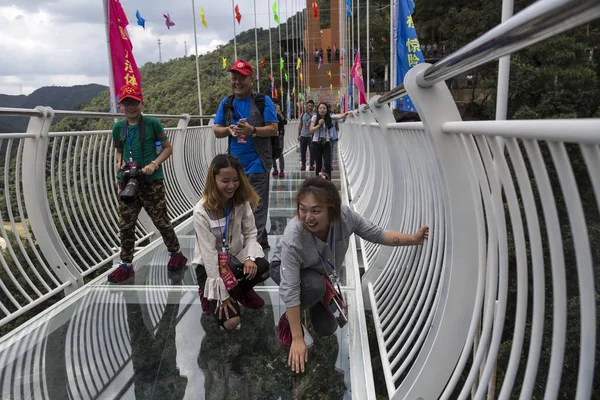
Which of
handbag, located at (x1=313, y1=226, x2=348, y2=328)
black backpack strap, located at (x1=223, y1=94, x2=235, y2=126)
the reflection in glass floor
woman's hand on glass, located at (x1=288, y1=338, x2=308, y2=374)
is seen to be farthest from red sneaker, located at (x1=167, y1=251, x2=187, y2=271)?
woman's hand on glass, located at (x1=288, y1=338, x2=308, y2=374)

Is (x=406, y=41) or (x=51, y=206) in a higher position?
(x=406, y=41)

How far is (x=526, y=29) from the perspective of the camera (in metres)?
0.89

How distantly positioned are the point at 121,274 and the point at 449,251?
2.85 m

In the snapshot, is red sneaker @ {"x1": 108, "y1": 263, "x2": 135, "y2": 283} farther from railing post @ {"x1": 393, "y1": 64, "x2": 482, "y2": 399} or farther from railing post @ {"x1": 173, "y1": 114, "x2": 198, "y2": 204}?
railing post @ {"x1": 393, "y1": 64, "x2": 482, "y2": 399}

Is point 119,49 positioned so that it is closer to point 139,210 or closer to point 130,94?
Answer: point 130,94

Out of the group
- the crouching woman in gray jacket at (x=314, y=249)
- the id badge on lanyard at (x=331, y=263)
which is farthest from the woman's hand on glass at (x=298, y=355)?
the id badge on lanyard at (x=331, y=263)

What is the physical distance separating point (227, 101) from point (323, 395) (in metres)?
2.64

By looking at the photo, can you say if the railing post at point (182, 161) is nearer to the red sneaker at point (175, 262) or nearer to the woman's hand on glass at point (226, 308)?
the red sneaker at point (175, 262)

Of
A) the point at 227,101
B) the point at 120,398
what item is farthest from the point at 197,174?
the point at 120,398

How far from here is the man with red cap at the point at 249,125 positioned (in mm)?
3840

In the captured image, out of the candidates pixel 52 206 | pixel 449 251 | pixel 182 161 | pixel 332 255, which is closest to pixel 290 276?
pixel 332 255

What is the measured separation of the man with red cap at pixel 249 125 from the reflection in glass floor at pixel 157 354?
113 centimetres

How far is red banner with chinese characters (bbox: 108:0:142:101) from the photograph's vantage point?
5578 millimetres

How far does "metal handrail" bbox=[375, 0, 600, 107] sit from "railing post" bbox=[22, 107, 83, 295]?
2927 millimetres
